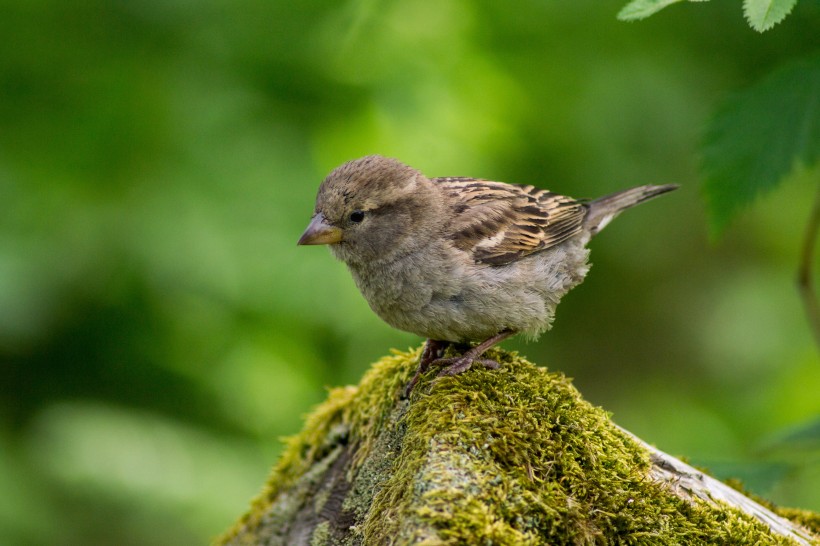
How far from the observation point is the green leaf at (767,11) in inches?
100.0

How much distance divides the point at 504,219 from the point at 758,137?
1272mm

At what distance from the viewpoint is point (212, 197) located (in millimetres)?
5855

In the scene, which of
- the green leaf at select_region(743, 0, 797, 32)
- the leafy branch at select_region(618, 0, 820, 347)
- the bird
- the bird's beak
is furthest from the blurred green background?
the green leaf at select_region(743, 0, 797, 32)

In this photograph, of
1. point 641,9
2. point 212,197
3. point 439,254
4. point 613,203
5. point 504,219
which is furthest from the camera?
point 212,197

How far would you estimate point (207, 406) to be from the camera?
577 cm

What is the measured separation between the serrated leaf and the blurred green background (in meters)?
2.83

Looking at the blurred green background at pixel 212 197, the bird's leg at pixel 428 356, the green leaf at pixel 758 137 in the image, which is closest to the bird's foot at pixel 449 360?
the bird's leg at pixel 428 356

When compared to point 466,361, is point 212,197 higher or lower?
higher

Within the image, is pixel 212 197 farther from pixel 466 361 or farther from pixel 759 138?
pixel 759 138

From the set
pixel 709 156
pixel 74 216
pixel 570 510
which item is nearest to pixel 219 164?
pixel 74 216

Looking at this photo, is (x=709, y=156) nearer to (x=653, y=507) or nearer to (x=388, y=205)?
(x=388, y=205)

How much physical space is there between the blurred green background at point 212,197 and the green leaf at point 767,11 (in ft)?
9.12

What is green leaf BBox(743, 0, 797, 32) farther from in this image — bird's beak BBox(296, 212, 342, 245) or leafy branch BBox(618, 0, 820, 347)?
bird's beak BBox(296, 212, 342, 245)

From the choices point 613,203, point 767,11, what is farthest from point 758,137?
point 767,11
